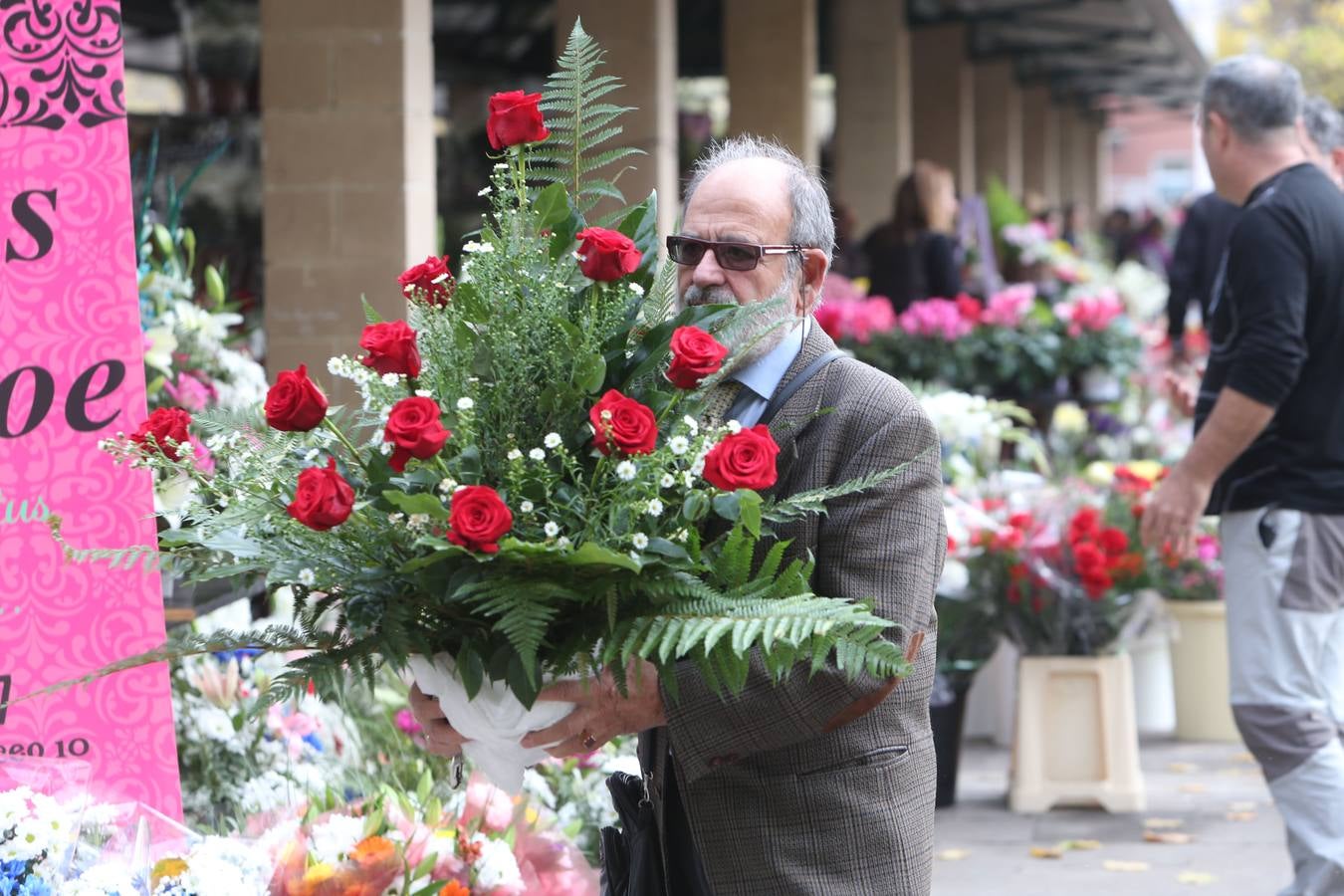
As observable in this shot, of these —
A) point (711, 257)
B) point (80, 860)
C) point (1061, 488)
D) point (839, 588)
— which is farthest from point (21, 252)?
point (1061, 488)

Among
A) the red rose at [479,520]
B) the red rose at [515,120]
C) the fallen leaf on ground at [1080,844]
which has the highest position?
the red rose at [515,120]

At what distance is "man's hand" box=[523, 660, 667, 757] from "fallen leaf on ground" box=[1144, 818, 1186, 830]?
3800mm

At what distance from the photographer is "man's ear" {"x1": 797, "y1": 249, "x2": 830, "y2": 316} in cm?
249

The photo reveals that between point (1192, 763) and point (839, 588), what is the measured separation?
4674mm

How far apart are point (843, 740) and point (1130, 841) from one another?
136 inches

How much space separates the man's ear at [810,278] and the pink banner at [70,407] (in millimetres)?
1205

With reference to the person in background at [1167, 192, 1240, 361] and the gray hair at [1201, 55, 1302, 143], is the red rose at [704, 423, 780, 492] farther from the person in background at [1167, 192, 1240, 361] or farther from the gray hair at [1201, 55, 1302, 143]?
the person in background at [1167, 192, 1240, 361]

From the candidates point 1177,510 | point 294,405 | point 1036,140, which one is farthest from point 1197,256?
point 1036,140

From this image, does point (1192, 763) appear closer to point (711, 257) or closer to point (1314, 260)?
point (1314, 260)

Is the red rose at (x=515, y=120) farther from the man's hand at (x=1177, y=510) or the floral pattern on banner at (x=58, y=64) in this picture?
the man's hand at (x=1177, y=510)

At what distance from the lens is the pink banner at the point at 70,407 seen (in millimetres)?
3047

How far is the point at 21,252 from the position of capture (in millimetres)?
3070

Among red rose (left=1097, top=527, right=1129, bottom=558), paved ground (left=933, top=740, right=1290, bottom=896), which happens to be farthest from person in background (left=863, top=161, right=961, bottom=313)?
red rose (left=1097, top=527, right=1129, bottom=558)

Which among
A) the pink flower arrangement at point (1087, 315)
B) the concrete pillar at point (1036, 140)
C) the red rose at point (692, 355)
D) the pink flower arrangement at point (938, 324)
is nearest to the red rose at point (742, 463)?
the red rose at point (692, 355)
